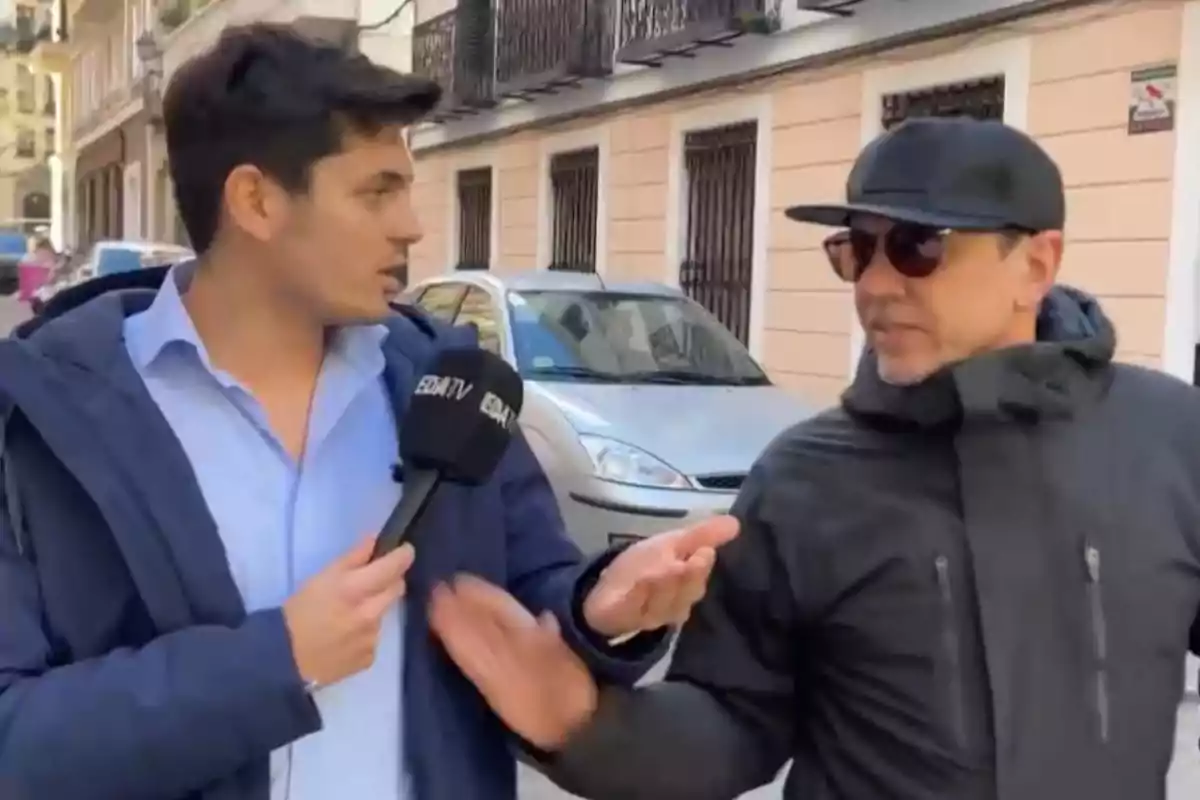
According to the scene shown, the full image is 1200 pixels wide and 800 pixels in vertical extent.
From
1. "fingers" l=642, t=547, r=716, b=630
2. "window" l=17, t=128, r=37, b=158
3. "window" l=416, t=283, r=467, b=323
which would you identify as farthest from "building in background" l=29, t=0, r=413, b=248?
"fingers" l=642, t=547, r=716, b=630

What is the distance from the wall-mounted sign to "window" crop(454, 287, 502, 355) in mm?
3570

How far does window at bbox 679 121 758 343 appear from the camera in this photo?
41.5 feet

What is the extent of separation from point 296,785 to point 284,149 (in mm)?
675

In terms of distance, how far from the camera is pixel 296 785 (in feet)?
5.40

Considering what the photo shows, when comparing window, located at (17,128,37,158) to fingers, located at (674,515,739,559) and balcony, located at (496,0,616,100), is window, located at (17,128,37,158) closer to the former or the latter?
balcony, located at (496,0,616,100)

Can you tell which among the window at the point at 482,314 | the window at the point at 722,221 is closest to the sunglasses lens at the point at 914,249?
the window at the point at 482,314

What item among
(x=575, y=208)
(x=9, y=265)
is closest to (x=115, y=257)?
(x=575, y=208)

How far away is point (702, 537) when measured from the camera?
64.5 inches

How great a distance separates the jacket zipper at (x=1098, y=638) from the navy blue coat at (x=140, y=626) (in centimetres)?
50

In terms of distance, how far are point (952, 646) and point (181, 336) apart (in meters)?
0.92

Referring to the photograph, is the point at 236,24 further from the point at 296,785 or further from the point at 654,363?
the point at 654,363

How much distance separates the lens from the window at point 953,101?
31.9 ft

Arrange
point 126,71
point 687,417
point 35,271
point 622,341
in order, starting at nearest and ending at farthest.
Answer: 1. point 687,417
2. point 622,341
3. point 35,271
4. point 126,71

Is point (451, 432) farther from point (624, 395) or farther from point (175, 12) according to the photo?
point (175, 12)
